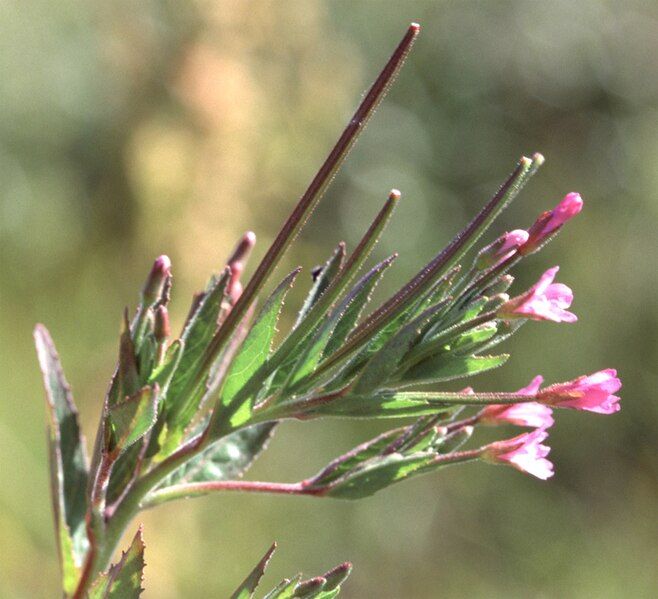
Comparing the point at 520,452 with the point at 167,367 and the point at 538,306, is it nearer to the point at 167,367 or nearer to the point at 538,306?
the point at 538,306

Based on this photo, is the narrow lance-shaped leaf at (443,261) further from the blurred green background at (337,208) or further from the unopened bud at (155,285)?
the blurred green background at (337,208)

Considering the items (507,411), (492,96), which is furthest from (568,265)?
(507,411)

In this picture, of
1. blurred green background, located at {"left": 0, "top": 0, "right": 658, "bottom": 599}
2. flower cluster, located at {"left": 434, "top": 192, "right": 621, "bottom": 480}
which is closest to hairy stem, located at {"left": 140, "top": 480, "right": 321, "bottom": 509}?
flower cluster, located at {"left": 434, "top": 192, "right": 621, "bottom": 480}

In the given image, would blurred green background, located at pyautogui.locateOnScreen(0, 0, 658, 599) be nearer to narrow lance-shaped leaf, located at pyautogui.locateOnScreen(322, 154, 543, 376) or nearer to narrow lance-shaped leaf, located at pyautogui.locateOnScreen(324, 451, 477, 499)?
narrow lance-shaped leaf, located at pyautogui.locateOnScreen(324, 451, 477, 499)

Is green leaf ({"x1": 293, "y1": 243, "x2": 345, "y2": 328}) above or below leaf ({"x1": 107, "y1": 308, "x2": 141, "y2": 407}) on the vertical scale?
above

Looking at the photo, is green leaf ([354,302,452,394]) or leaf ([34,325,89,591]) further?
leaf ([34,325,89,591])

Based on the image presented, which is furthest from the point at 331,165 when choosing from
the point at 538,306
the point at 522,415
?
the point at 522,415
